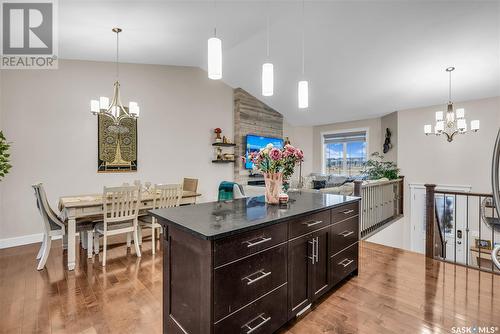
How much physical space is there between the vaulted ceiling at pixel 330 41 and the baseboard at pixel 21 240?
296cm

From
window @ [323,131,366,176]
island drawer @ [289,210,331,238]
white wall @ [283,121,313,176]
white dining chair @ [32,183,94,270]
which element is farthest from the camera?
white wall @ [283,121,313,176]

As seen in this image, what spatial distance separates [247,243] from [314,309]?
3.79 feet

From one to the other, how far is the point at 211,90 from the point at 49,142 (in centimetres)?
321

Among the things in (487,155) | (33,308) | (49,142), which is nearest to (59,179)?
(49,142)

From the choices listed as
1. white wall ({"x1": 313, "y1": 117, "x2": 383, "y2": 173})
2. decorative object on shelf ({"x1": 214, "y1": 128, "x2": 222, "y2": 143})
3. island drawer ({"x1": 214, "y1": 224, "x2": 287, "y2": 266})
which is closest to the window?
white wall ({"x1": 313, "y1": 117, "x2": 383, "y2": 173})

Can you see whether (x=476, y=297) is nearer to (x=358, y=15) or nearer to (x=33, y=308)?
(x=358, y=15)

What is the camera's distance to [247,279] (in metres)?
1.57

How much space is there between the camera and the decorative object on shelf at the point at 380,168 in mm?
5695

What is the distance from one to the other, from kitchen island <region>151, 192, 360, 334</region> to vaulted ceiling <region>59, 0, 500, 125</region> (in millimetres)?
2744

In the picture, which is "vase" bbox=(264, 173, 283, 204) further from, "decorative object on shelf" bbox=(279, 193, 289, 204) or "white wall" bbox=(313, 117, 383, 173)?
"white wall" bbox=(313, 117, 383, 173)

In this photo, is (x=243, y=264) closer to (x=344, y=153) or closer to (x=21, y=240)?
(x=21, y=240)

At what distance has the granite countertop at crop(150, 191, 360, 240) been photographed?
148 centimetres

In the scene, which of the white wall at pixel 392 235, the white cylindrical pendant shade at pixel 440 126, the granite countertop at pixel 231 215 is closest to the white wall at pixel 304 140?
the white wall at pixel 392 235

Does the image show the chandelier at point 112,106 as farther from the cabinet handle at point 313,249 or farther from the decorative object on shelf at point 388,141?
the decorative object on shelf at point 388,141
